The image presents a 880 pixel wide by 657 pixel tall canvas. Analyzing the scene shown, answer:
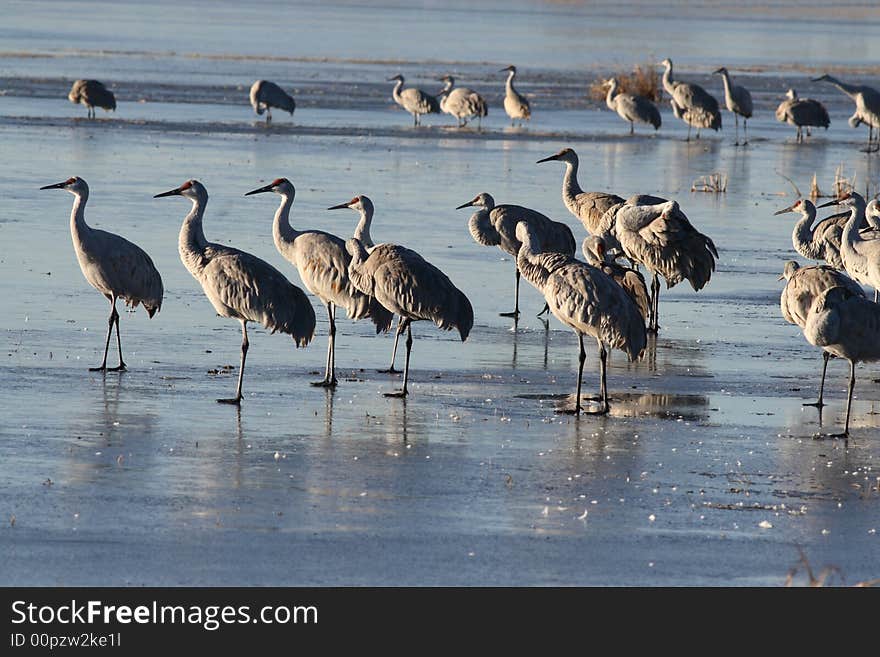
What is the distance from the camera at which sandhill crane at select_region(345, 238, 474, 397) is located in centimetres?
1208

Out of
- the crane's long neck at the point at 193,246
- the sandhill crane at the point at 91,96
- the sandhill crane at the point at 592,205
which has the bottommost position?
the crane's long neck at the point at 193,246

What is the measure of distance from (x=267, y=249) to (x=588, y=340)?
4602 millimetres

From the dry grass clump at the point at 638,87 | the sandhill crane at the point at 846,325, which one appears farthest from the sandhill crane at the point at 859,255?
the dry grass clump at the point at 638,87

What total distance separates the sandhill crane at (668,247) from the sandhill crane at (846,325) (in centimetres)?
338

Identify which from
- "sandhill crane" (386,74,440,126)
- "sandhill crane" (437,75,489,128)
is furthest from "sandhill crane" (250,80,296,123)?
"sandhill crane" (437,75,489,128)

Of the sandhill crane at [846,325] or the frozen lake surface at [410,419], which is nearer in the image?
the frozen lake surface at [410,419]

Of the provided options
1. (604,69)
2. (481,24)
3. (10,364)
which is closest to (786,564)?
(10,364)

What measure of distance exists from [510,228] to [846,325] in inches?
219

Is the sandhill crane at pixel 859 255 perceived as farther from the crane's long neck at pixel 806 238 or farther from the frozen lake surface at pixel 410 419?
the crane's long neck at pixel 806 238

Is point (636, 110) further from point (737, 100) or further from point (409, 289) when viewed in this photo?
point (409, 289)

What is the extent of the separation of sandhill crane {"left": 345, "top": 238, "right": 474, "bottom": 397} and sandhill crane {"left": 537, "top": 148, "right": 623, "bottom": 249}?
12.8 feet

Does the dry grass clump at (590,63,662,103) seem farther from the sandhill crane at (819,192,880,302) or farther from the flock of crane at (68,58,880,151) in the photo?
the sandhill crane at (819,192,880,302)

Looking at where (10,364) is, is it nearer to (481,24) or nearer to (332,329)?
(332,329)

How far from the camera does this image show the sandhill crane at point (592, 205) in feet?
52.8
